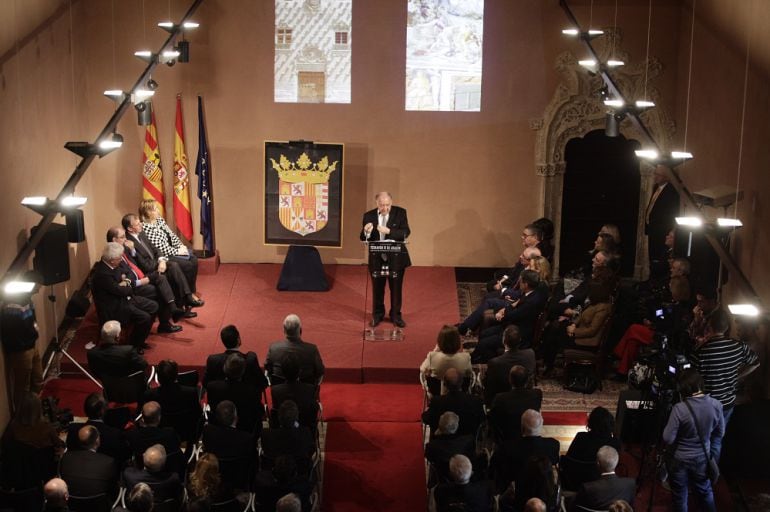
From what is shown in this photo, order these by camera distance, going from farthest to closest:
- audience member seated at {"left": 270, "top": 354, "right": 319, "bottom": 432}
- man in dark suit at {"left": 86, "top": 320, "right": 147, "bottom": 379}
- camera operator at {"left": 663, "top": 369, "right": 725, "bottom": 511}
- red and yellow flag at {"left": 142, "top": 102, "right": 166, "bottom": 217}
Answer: red and yellow flag at {"left": 142, "top": 102, "right": 166, "bottom": 217} < man in dark suit at {"left": 86, "top": 320, "right": 147, "bottom": 379} < audience member seated at {"left": 270, "top": 354, "right": 319, "bottom": 432} < camera operator at {"left": 663, "top": 369, "right": 725, "bottom": 511}

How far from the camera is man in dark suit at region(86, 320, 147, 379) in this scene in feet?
29.9

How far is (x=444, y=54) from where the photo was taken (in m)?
13.1

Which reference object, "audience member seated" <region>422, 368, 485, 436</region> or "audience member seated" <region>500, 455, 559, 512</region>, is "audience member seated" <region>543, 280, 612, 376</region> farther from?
"audience member seated" <region>500, 455, 559, 512</region>

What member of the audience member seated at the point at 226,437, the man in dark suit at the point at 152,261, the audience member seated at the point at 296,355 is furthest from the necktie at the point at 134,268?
the audience member seated at the point at 226,437

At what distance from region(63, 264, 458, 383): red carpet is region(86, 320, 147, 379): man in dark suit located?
1490mm

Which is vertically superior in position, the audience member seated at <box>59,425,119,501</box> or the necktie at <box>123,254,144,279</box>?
the necktie at <box>123,254,144,279</box>

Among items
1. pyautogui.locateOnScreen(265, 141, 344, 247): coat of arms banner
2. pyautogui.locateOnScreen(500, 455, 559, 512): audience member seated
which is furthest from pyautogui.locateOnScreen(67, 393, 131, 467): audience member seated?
pyautogui.locateOnScreen(265, 141, 344, 247): coat of arms banner

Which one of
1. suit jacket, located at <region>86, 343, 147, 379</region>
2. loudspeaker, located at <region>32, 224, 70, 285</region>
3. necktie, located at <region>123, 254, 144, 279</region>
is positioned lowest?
suit jacket, located at <region>86, 343, 147, 379</region>

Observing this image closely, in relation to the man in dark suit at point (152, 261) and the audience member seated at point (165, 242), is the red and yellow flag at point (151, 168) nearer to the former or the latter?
the audience member seated at point (165, 242)

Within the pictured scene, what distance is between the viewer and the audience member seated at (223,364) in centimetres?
873

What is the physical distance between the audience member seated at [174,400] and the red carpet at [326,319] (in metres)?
2.28

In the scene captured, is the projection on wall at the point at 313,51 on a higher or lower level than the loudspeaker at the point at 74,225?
higher

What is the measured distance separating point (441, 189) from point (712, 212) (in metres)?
3.26

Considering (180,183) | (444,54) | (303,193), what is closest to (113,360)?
(303,193)
